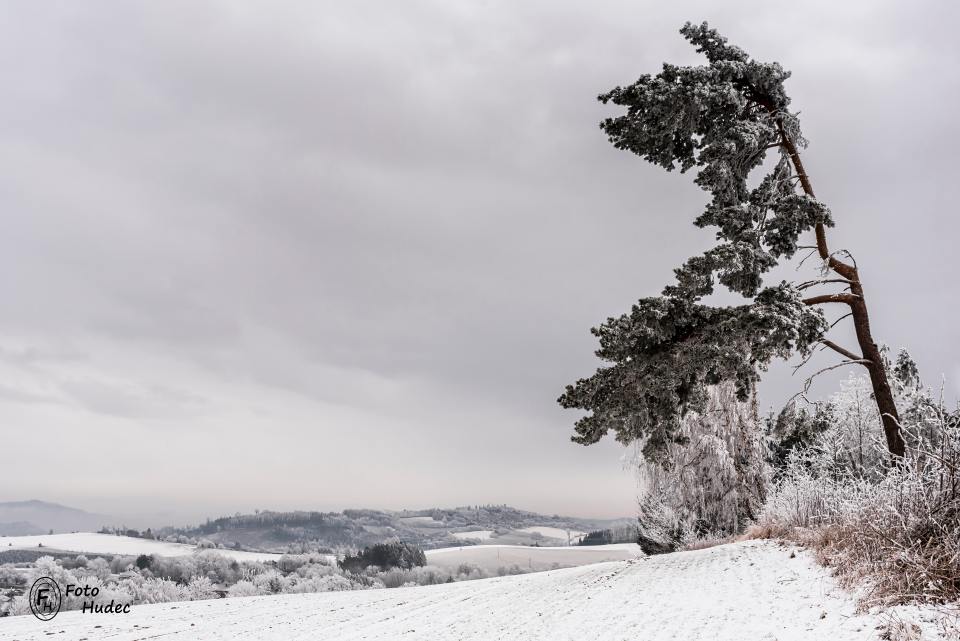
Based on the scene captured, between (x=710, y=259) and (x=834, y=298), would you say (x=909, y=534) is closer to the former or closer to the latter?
(x=710, y=259)

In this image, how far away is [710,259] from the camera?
884 centimetres

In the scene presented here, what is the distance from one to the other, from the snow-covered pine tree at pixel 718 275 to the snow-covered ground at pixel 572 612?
265cm

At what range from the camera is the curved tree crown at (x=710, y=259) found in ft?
28.1

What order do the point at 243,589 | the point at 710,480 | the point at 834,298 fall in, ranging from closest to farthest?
the point at 834,298 → the point at 243,589 → the point at 710,480

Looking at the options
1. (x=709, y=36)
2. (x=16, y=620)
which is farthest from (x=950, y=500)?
(x=16, y=620)

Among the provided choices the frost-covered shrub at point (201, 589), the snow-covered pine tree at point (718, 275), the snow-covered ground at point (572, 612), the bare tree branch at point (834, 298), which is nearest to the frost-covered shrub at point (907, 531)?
the snow-covered ground at point (572, 612)

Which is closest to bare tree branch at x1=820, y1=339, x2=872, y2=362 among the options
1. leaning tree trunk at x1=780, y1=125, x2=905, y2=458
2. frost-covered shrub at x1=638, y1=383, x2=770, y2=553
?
leaning tree trunk at x1=780, y1=125, x2=905, y2=458

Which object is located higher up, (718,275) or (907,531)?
(718,275)

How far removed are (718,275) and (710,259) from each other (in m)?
0.45

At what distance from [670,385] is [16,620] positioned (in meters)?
10.3

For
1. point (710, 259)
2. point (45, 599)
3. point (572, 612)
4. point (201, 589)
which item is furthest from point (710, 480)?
point (45, 599)

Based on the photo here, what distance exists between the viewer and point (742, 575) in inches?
272

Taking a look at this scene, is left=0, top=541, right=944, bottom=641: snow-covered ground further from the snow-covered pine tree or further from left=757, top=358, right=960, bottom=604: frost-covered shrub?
the snow-covered pine tree

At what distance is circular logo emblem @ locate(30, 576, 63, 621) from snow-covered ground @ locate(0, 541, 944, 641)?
0.22 metres
